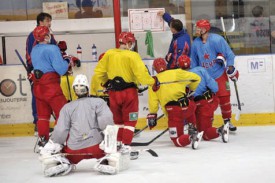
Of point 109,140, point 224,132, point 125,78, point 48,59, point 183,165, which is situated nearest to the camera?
point 109,140

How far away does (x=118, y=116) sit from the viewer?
664 centimetres

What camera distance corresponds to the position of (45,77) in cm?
683

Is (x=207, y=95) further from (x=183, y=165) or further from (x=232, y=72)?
(x=183, y=165)

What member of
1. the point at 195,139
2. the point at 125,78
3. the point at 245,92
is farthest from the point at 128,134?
the point at 245,92

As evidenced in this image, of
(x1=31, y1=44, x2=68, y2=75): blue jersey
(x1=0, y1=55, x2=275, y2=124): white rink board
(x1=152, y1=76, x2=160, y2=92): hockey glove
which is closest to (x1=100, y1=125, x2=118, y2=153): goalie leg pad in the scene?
(x1=152, y1=76, x2=160, y2=92): hockey glove

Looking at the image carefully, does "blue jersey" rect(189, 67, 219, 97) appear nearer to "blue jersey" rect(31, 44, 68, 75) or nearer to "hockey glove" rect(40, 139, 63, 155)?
"blue jersey" rect(31, 44, 68, 75)

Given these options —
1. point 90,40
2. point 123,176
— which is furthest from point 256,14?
point 123,176

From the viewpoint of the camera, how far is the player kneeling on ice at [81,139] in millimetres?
5590

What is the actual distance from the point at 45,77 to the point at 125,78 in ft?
2.50

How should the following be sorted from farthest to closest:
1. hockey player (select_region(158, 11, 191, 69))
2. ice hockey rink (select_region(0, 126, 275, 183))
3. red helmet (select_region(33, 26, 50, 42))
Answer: hockey player (select_region(158, 11, 191, 69)) < red helmet (select_region(33, 26, 50, 42)) < ice hockey rink (select_region(0, 126, 275, 183))

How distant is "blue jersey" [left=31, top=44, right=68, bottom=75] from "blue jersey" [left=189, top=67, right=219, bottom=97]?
1.28m

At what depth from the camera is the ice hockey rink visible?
541cm

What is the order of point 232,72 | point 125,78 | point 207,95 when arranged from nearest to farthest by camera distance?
point 125,78 < point 207,95 < point 232,72

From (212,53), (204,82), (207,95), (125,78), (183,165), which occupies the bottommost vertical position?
(183,165)
